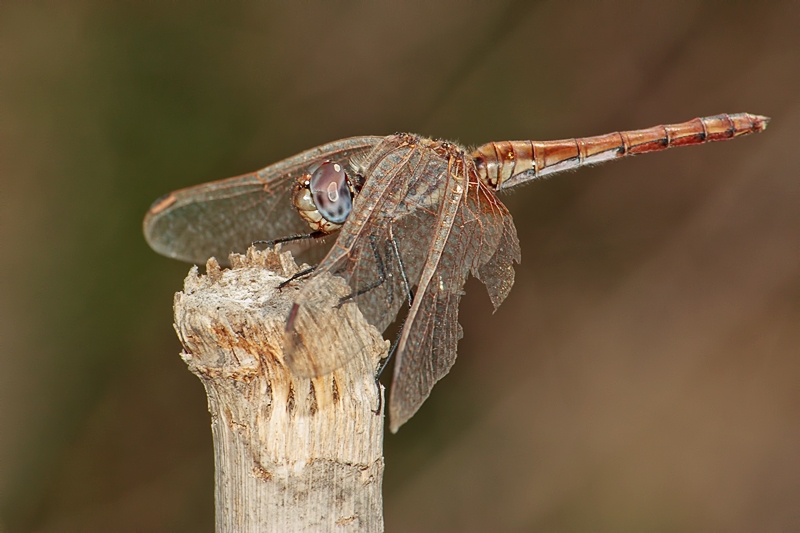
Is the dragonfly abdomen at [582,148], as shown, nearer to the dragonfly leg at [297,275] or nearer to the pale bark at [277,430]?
the dragonfly leg at [297,275]

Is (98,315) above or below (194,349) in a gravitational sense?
above

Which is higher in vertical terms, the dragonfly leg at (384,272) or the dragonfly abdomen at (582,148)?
Result: the dragonfly abdomen at (582,148)

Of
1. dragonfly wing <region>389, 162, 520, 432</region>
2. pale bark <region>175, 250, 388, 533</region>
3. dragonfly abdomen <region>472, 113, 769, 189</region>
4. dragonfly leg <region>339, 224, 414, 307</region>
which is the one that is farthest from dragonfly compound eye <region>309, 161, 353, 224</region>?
pale bark <region>175, 250, 388, 533</region>

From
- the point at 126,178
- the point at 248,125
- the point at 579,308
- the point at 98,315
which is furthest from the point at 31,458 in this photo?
the point at 579,308

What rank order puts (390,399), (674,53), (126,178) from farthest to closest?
(674,53), (126,178), (390,399)

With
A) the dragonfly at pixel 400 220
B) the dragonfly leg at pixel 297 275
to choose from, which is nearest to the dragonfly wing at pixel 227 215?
the dragonfly at pixel 400 220

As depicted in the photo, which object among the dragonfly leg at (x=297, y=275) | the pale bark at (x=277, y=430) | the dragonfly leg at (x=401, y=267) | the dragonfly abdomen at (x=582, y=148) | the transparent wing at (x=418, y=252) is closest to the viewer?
the pale bark at (x=277, y=430)

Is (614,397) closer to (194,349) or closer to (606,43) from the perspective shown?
(606,43)

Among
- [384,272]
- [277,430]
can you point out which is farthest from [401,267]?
[277,430]
